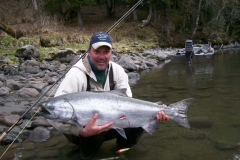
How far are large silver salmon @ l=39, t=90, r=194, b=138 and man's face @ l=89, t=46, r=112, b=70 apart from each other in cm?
46

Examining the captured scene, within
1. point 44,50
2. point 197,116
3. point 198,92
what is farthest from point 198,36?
point 197,116

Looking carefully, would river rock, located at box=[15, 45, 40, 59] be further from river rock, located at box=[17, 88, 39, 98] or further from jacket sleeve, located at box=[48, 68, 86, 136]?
jacket sleeve, located at box=[48, 68, 86, 136]

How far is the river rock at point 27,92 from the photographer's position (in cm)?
736

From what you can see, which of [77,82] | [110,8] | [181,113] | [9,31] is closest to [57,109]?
[77,82]

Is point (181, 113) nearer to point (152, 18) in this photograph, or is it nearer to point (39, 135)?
point (39, 135)

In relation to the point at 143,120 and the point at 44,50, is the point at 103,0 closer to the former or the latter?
the point at 44,50

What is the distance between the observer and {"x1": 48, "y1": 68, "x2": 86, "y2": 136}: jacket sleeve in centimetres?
342

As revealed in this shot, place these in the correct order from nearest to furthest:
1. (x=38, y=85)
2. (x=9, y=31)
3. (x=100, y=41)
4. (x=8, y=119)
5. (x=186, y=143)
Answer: (x=100, y=41), (x=186, y=143), (x=8, y=119), (x=38, y=85), (x=9, y=31)

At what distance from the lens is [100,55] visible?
140 inches

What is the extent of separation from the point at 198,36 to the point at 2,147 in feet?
113

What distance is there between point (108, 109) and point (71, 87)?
2.10 ft

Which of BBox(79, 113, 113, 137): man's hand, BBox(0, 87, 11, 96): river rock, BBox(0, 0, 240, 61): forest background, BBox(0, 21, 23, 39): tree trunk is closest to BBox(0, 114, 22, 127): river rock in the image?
BBox(0, 87, 11, 96): river rock

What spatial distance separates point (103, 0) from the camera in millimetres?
34875

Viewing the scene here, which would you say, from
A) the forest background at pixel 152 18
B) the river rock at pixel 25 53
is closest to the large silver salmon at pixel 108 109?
the river rock at pixel 25 53
